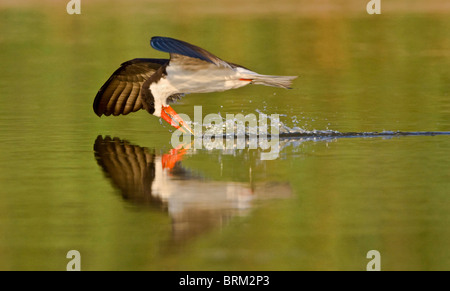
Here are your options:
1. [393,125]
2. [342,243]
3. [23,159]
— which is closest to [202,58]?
[23,159]

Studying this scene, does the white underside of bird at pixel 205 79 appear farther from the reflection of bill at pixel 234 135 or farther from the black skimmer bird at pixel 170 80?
the reflection of bill at pixel 234 135

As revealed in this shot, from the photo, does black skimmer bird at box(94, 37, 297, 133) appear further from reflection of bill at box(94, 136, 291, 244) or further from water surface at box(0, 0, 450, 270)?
reflection of bill at box(94, 136, 291, 244)

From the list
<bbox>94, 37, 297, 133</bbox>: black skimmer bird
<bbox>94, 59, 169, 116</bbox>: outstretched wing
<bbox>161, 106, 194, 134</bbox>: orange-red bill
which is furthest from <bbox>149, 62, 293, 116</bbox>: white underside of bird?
<bbox>94, 59, 169, 116</bbox>: outstretched wing

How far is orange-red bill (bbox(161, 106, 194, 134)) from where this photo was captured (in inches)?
425

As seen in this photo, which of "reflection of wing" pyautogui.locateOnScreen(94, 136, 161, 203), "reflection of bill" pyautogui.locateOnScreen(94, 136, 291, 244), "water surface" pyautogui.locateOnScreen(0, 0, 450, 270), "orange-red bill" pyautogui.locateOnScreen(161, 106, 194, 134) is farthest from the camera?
"orange-red bill" pyautogui.locateOnScreen(161, 106, 194, 134)

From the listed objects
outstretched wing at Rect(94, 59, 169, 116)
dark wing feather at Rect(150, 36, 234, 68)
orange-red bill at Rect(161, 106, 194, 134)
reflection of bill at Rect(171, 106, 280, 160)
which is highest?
dark wing feather at Rect(150, 36, 234, 68)

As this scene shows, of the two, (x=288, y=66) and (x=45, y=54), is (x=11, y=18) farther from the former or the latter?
(x=288, y=66)

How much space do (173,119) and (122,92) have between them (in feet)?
2.59

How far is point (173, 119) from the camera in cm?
1090

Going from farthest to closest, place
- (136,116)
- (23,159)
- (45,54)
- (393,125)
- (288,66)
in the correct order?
1. (45,54)
2. (288,66)
3. (136,116)
4. (393,125)
5. (23,159)

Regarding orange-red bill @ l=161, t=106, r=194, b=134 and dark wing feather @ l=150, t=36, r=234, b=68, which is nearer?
dark wing feather @ l=150, t=36, r=234, b=68

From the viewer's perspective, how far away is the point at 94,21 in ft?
92.3

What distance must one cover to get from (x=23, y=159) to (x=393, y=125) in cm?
393
